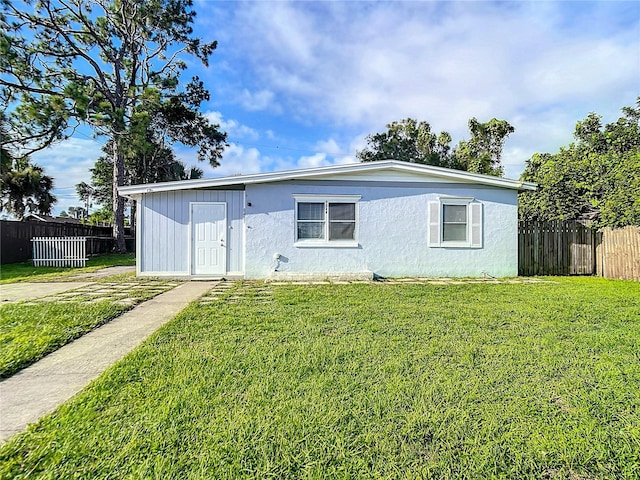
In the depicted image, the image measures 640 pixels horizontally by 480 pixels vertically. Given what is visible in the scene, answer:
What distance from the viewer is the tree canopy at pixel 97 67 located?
15.6 meters

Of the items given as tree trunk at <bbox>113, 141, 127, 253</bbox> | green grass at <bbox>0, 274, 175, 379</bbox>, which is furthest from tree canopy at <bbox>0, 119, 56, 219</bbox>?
green grass at <bbox>0, 274, 175, 379</bbox>

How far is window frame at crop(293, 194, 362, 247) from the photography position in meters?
9.00

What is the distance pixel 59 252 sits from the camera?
41.3 ft

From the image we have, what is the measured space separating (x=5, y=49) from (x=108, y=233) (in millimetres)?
11339

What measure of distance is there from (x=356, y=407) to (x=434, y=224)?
25.3ft

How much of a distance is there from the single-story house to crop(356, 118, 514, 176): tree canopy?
657 inches

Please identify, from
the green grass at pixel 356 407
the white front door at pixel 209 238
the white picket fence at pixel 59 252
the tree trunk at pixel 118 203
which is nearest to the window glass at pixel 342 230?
the white front door at pixel 209 238

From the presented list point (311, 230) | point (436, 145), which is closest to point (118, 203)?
point (311, 230)

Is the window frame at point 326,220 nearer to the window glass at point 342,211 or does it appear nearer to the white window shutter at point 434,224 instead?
the window glass at point 342,211

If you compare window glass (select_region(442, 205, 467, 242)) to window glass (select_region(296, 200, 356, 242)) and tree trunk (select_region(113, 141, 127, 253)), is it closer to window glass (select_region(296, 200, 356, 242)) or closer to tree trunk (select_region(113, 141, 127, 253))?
window glass (select_region(296, 200, 356, 242))

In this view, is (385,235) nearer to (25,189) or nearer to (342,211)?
(342,211)

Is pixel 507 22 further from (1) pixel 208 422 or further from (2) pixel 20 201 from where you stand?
(2) pixel 20 201

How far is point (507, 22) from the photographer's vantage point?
8609 mm

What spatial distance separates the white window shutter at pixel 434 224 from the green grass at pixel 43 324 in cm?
709
